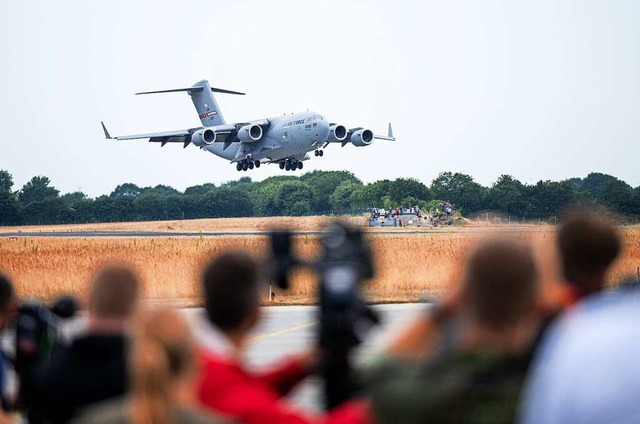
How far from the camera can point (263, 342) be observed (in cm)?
1559

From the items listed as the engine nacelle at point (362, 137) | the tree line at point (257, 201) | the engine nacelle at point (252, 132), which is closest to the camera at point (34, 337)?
the engine nacelle at point (362, 137)

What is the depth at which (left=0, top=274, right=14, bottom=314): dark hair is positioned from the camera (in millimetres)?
5746

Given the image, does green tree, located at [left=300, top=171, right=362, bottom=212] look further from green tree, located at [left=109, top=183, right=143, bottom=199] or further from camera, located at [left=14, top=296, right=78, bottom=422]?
camera, located at [left=14, top=296, right=78, bottom=422]

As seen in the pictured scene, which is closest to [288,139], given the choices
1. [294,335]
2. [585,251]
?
[294,335]

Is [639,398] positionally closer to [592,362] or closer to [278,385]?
[592,362]

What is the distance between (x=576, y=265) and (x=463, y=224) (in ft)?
243

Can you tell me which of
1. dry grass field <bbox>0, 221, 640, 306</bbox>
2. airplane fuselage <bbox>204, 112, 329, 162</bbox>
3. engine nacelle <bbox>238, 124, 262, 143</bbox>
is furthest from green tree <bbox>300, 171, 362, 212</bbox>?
dry grass field <bbox>0, 221, 640, 306</bbox>

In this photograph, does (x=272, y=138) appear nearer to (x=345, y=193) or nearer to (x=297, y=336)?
(x=297, y=336)

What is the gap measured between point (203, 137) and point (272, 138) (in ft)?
10.9

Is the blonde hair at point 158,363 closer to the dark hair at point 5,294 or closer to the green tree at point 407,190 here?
the dark hair at point 5,294

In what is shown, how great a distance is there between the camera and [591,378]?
99.7 inches

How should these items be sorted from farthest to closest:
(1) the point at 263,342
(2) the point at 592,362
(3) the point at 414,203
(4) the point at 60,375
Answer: (3) the point at 414,203, (1) the point at 263,342, (4) the point at 60,375, (2) the point at 592,362

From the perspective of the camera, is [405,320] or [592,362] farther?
[405,320]

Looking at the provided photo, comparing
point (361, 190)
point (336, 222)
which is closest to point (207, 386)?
point (336, 222)
